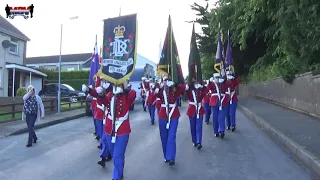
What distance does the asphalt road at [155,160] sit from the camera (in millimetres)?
7438

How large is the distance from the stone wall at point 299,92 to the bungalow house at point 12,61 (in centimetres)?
1893

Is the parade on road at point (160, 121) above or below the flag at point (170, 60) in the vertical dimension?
below

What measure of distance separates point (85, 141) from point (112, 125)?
5493 millimetres

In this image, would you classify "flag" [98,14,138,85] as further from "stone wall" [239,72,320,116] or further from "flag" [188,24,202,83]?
"stone wall" [239,72,320,116]

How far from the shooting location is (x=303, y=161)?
8.23 m

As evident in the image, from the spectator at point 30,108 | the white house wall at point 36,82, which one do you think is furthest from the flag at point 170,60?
the white house wall at point 36,82

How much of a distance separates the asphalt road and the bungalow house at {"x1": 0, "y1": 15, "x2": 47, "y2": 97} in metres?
18.8

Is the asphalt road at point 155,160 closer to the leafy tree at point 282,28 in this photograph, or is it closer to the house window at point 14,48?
the leafy tree at point 282,28

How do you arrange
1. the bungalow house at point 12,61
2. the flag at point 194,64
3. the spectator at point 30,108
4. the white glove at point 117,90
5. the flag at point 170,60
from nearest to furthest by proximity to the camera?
the white glove at point 117,90
the flag at point 170,60
the flag at point 194,64
the spectator at point 30,108
the bungalow house at point 12,61

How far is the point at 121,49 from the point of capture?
7367mm

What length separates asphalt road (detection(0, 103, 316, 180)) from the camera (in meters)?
7.44

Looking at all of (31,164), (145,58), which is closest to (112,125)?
(31,164)

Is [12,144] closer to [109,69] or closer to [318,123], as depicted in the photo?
[109,69]

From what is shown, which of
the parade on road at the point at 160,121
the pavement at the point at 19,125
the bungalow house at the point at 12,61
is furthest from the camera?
the bungalow house at the point at 12,61
